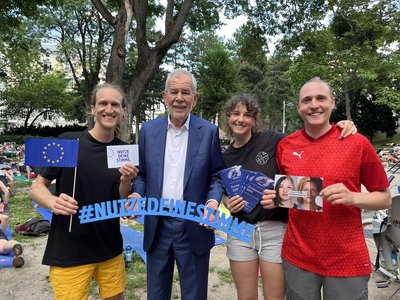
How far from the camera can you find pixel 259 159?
247 centimetres

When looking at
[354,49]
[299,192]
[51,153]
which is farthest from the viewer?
[354,49]

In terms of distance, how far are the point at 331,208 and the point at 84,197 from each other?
1616 millimetres

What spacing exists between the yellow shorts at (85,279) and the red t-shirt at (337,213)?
131cm

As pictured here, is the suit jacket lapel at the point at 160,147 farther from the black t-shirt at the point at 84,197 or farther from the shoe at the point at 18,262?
the shoe at the point at 18,262

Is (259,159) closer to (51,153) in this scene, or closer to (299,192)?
(299,192)

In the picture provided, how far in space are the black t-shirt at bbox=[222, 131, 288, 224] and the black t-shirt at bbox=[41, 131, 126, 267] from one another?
0.93 metres

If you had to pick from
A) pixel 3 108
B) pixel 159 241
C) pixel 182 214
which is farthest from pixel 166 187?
pixel 3 108

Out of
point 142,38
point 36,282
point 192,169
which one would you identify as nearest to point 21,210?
point 36,282

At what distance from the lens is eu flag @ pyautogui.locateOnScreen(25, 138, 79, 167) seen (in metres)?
2.07

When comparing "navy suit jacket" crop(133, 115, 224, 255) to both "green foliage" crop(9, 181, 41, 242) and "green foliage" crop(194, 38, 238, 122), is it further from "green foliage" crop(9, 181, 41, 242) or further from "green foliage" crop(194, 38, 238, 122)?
"green foliage" crop(194, 38, 238, 122)

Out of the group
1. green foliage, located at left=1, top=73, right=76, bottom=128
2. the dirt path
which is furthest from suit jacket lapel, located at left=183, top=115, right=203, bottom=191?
green foliage, located at left=1, top=73, right=76, bottom=128

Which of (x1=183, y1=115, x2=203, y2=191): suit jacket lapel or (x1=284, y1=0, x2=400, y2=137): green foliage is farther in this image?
(x1=284, y1=0, x2=400, y2=137): green foliage

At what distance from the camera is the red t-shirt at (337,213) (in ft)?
6.48

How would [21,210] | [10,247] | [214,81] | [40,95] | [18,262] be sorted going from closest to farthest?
[18,262] < [10,247] < [21,210] < [214,81] < [40,95]
